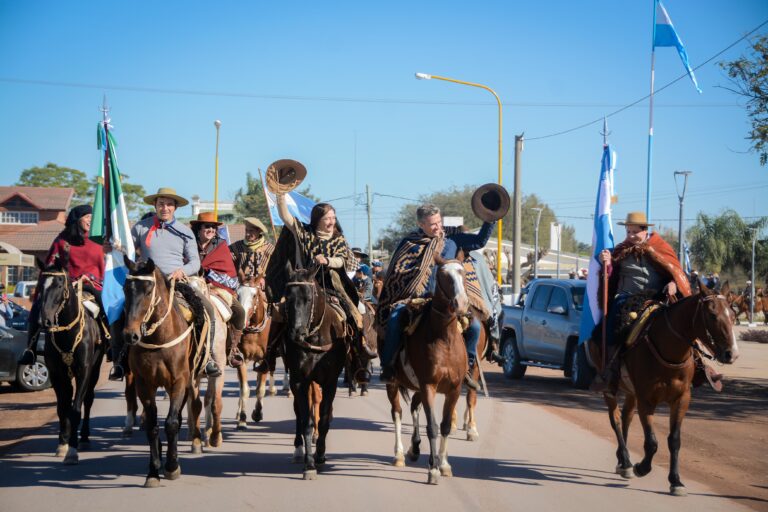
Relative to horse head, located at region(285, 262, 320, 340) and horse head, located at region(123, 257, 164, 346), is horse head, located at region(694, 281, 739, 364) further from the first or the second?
horse head, located at region(123, 257, 164, 346)

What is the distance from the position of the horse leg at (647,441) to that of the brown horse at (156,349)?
4.75 metres

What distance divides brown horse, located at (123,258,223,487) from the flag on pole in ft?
3.98

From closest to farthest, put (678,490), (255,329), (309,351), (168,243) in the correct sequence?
1. (678,490)
2. (309,351)
3. (168,243)
4. (255,329)

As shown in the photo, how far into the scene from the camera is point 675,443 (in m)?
8.83

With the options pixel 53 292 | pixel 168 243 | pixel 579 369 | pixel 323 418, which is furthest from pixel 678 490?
pixel 579 369

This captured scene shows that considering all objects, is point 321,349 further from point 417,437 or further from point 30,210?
point 30,210

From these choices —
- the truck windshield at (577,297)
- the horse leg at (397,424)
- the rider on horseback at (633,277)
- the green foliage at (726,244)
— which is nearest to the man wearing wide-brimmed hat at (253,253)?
the horse leg at (397,424)

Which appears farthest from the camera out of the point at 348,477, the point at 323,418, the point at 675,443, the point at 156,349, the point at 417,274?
the point at 417,274

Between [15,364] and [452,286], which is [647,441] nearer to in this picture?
[452,286]

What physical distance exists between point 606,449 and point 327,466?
3.70 metres

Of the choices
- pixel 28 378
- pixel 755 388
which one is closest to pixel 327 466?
pixel 28 378

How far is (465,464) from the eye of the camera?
1001 centimetres

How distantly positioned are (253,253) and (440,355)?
19.2ft

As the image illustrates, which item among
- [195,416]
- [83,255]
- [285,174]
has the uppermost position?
[285,174]
